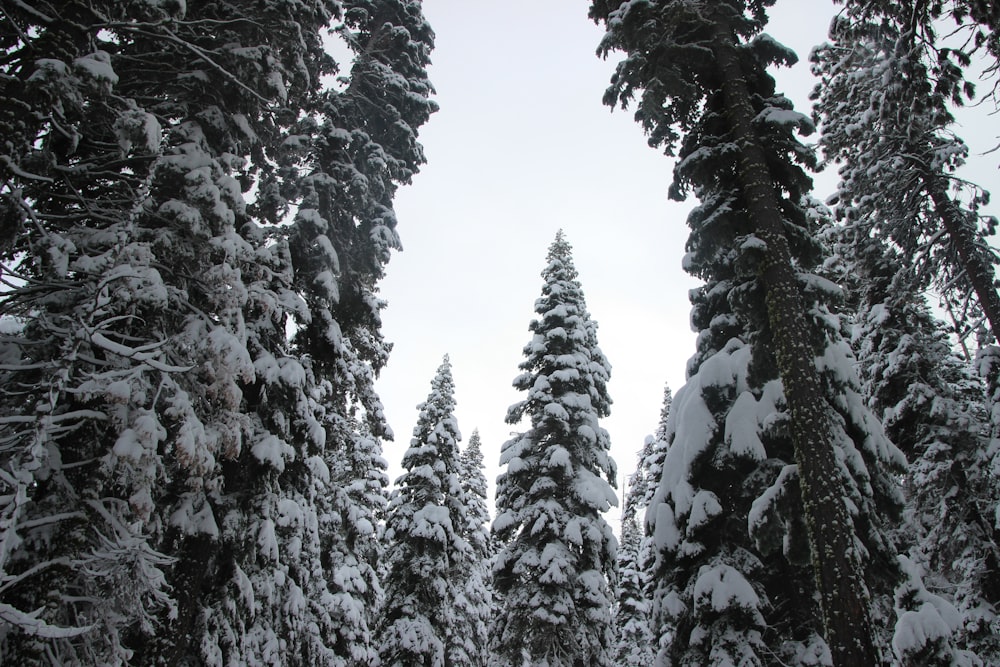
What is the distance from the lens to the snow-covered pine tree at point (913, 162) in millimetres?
9430

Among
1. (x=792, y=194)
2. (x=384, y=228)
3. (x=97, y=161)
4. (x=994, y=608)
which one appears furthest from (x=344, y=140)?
(x=994, y=608)

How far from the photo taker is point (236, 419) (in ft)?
26.3

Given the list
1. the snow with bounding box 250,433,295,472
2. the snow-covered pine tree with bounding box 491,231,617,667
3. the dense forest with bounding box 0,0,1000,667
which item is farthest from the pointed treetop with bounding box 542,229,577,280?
the snow with bounding box 250,433,295,472

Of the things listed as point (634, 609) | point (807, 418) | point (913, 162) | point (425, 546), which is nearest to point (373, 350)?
point (425, 546)

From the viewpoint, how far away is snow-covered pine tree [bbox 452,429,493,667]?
2370 centimetres

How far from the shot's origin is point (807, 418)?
6.25 meters

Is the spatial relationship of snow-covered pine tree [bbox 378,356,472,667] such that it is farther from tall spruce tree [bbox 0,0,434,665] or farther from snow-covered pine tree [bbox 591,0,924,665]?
snow-covered pine tree [bbox 591,0,924,665]

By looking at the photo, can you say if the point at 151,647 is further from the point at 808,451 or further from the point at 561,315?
the point at 561,315

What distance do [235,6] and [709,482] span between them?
12259 mm

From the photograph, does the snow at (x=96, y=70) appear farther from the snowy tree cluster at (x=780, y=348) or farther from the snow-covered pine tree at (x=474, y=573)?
the snow-covered pine tree at (x=474, y=573)

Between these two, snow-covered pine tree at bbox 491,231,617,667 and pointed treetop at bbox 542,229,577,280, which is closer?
snow-covered pine tree at bbox 491,231,617,667

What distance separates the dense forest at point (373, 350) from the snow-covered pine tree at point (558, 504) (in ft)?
0.45

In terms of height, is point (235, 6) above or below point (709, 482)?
above

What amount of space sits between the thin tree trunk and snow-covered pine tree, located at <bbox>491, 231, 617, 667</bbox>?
954 cm
